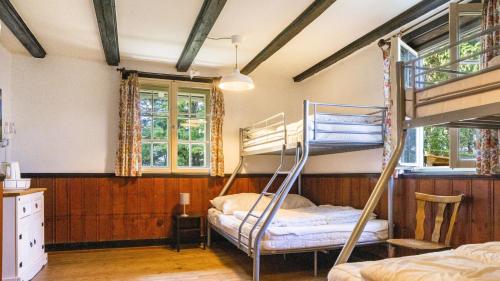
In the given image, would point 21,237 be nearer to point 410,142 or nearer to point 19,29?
point 19,29

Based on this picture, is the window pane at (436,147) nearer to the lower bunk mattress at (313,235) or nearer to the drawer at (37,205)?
the lower bunk mattress at (313,235)

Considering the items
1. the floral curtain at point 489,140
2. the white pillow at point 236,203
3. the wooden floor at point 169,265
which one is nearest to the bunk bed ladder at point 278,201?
the wooden floor at point 169,265

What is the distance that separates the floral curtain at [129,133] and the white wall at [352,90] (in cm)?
252

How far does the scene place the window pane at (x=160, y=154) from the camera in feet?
16.5

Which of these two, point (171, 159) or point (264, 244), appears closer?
point (264, 244)

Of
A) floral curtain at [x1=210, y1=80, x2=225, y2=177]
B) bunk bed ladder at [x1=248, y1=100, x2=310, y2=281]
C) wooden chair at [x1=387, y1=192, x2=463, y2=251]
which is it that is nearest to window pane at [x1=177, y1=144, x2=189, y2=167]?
floral curtain at [x1=210, y1=80, x2=225, y2=177]

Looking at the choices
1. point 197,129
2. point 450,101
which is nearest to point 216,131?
point 197,129

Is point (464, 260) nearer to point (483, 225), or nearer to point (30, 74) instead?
point (483, 225)

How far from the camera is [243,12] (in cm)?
330

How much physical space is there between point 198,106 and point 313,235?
284 centimetres

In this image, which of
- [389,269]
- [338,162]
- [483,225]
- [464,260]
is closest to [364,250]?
[338,162]

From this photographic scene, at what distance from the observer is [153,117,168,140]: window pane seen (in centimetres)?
504

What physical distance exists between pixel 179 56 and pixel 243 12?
1567 mm

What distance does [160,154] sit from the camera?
5.04m
